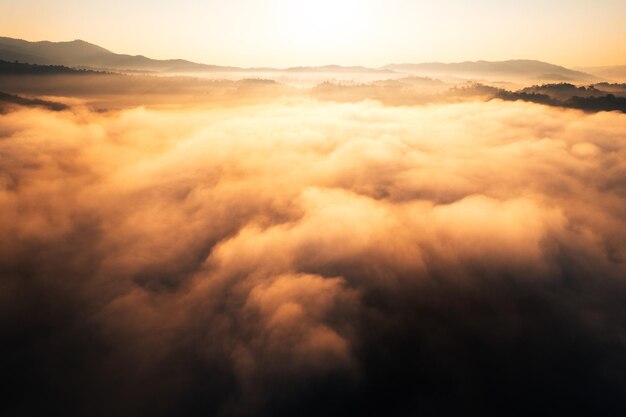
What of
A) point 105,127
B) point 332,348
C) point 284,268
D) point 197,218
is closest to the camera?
point 332,348

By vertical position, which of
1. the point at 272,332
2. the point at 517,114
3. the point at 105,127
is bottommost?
the point at 272,332

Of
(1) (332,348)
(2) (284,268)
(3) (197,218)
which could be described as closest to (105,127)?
(3) (197,218)

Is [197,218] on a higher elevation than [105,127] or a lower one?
lower

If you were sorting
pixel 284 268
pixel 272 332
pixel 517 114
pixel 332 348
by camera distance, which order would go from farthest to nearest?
1. pixel 517 114
2. pixel 284 268
3. pixel 272 332
4. pixel 332 348

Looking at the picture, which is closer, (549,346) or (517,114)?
(549,346)

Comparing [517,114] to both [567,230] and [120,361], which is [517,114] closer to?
[567,230]

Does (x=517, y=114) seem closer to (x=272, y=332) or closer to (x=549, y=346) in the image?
(x=549, y=346)
